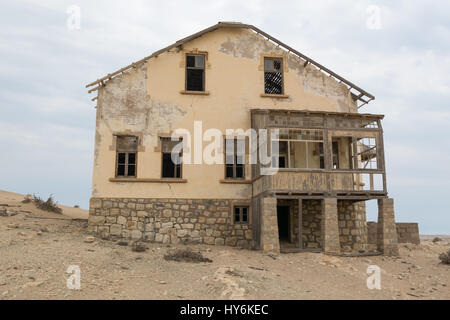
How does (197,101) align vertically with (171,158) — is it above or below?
above

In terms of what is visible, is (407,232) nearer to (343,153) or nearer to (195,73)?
(343,153)

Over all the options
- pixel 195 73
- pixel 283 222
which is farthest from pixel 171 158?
pixel 283 222

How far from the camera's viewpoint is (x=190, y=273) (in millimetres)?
10812

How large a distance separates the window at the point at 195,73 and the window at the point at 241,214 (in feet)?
19.3

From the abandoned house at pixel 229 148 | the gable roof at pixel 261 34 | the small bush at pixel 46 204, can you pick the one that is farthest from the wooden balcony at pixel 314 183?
the small bush at pixel 46 204

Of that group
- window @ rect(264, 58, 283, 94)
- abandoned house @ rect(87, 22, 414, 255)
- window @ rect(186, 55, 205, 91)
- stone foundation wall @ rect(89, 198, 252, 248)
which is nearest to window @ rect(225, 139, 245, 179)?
abandoned house @ rect(87, 22, 414, 255)

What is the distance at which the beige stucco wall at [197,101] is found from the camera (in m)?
16.7

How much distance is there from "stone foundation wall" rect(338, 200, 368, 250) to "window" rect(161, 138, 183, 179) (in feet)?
24.8

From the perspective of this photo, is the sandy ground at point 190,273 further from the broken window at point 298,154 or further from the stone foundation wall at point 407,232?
the stone foundation wall at point 407,232

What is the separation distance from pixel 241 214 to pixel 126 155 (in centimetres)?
578

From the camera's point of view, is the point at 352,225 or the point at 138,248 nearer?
the point at 138,248

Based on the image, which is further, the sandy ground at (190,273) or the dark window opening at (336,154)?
the dark window opening at (336,154)

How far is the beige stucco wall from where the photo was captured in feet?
54.7
